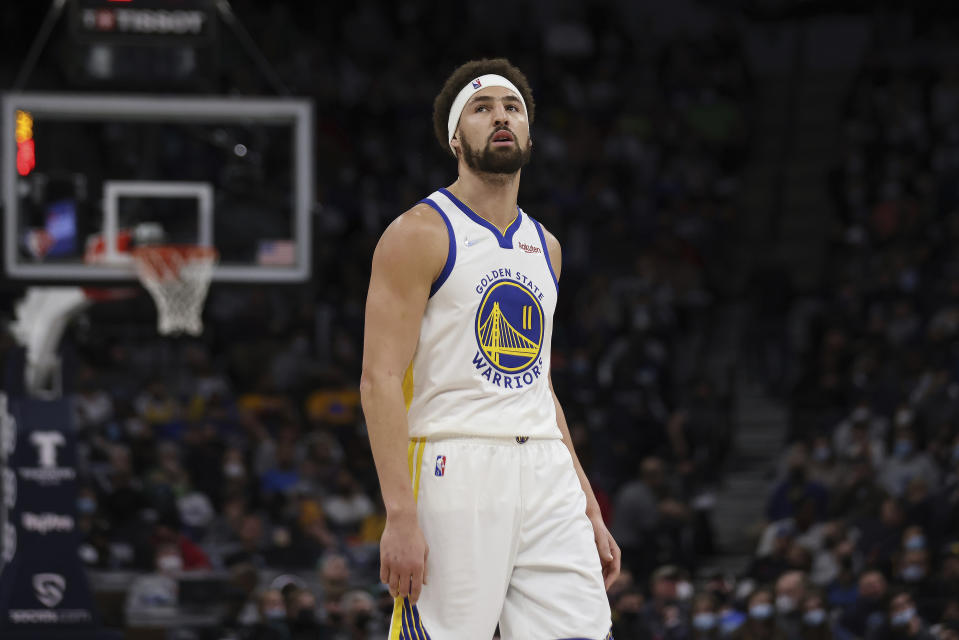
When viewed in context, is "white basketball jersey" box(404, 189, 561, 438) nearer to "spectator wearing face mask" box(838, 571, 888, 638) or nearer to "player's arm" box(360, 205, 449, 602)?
"player's arm" box(360, 205, 449, 602)

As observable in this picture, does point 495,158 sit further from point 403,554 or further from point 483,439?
point 403,554

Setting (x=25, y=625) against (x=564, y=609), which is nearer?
(x=564, y=609)

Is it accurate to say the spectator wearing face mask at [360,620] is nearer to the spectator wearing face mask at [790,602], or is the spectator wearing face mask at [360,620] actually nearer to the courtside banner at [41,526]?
the courtside banner at [41,526]

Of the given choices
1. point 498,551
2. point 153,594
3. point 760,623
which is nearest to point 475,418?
point 498,551

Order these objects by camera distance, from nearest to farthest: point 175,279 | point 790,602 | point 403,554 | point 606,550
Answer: point 403,554, point 606,550, point 175,279, point 790,602

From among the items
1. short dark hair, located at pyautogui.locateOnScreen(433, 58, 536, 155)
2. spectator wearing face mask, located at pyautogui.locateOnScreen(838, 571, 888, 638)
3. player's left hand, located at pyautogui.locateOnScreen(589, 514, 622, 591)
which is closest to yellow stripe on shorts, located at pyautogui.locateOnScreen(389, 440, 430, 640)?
player's left hand, located at pyautogui.locateOnScreen(589, 514, 622, 591)

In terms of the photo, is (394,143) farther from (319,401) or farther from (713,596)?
(713,596)

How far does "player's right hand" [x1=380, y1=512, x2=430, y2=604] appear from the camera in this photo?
3.77 m

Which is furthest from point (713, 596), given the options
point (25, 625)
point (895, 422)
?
point (25, 625)

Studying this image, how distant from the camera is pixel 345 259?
16062mm

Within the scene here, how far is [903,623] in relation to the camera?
8.88 metres

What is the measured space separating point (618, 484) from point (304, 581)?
3.01 metres

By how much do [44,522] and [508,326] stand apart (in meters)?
5.22

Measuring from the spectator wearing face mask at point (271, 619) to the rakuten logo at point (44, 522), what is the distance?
146 cm
